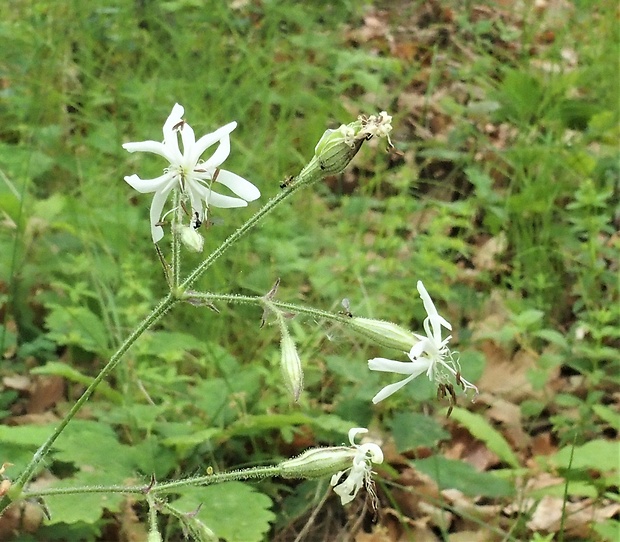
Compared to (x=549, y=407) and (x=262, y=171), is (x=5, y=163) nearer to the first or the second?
(x=262, y=171)

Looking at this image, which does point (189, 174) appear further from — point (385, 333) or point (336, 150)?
point (385, 333)

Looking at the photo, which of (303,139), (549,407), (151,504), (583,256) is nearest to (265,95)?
(303,139)

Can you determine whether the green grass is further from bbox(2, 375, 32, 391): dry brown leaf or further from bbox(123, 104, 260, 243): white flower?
bbox(123, 104, 260, 243): white flower

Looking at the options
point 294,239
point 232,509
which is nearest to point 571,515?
point 232,509

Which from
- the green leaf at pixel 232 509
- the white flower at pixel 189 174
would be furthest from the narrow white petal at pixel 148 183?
the green leaf at pixel 232 509

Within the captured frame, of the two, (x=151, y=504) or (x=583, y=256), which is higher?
(x=151, y=504)

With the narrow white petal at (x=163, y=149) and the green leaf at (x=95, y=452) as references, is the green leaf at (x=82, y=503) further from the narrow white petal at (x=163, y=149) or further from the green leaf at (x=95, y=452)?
the narrow white petal at (x=163, y=149)

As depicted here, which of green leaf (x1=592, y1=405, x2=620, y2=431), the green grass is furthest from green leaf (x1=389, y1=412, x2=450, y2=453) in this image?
green leaf (x1=592, y1=405, x2=620, y2=431)
